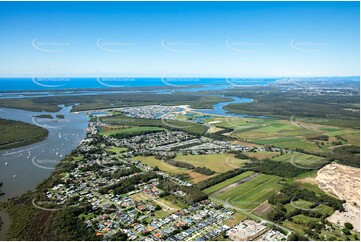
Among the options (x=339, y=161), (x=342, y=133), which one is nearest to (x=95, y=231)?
(x=339, y=161)

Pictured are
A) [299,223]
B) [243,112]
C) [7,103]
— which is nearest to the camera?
[299,223]

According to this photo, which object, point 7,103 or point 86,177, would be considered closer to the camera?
point 86,177

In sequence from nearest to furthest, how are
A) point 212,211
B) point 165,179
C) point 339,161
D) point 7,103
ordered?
point 212,211 < point 165,179 < point 339,161 < point 7,103

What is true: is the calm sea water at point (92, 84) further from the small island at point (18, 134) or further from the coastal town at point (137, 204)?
the coastal town at point (137, 204)

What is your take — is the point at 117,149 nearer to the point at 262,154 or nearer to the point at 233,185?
the point at 233,185

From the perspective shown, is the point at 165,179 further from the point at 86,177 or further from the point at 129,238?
the point at 129,238

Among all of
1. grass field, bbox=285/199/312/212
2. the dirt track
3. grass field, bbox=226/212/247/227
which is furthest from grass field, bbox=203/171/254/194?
grass field, bbox=285/199/312/212

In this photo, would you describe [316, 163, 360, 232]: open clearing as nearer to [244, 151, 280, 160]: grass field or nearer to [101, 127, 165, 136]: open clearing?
[244, 151, 280, 160]: grass field
